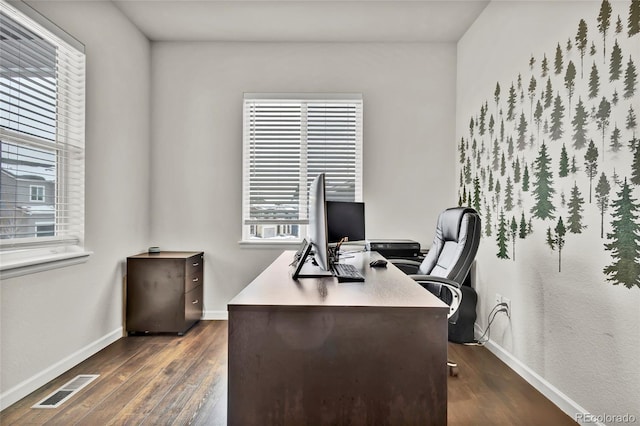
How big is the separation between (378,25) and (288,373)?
3141 mm

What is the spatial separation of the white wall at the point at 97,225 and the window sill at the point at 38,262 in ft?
0.15

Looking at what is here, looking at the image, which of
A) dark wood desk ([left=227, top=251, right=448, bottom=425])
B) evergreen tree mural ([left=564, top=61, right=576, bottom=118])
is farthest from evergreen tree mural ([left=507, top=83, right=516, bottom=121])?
dark wood desk ([left=227, top=251, right=448, bottom=425])

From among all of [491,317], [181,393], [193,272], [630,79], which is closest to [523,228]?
[491,317]

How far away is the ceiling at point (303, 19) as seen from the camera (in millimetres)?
2953

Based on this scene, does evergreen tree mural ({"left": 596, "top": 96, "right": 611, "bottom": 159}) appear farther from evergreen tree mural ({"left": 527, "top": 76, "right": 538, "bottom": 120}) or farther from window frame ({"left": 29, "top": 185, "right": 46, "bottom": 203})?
window frame ({"left": 29, "top": 185, "right": 46, "bottom": 203})

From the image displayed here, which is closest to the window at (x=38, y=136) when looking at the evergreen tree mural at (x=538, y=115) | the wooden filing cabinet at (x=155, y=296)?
the wooden filing cabinet at (x=155, y=296)

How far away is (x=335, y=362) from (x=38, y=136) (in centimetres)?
239

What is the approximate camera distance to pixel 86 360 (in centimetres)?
262

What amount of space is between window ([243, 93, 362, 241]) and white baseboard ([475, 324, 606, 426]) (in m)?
1.85

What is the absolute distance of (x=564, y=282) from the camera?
1.99 m

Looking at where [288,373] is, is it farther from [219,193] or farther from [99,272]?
[219,193]

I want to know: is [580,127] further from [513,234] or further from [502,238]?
[502,238]

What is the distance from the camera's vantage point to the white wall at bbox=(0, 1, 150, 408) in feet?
6.94

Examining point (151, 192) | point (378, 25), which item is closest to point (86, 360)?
point (151, 192)
